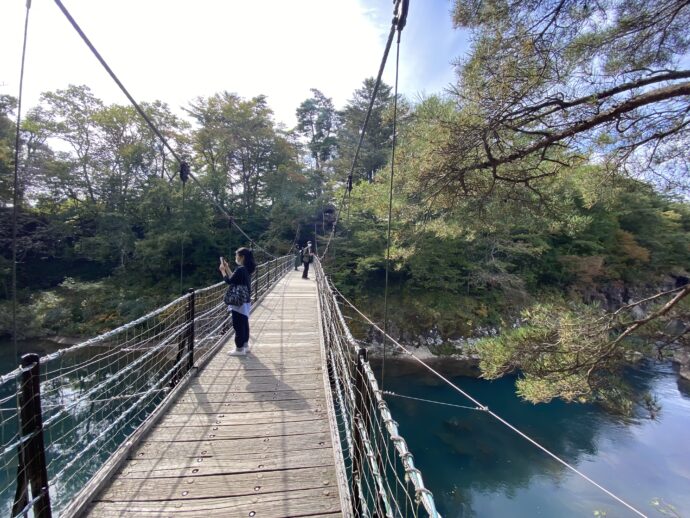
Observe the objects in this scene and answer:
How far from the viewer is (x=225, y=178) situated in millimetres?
14820

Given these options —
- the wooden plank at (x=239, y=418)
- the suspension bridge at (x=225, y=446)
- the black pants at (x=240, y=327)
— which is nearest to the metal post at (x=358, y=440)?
the suspension bridge at (x=225, y=446)

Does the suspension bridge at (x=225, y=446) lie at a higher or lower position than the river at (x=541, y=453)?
higher

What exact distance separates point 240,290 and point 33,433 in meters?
1.89

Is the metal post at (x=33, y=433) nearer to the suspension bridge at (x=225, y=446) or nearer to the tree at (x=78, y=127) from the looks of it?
the suspension bridge at (x=225, y=446)

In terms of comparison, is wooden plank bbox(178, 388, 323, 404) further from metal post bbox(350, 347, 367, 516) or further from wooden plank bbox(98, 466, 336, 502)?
metal post bbox(350, 347, 367, 516)

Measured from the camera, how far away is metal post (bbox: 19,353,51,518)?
1242 mm

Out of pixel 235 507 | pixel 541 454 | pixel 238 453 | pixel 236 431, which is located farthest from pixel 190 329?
pixel 541 454

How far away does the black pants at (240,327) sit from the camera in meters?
3.23

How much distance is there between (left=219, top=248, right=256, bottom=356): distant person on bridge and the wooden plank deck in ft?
0.93

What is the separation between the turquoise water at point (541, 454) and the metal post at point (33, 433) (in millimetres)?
5571

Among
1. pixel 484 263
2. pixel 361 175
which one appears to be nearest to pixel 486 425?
pixel 484 263

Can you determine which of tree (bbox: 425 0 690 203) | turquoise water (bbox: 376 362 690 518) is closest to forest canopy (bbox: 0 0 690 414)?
tree (bbox: 425 0 690 203)

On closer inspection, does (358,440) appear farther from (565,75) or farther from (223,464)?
(565,75)

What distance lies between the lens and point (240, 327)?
10.8 ft
